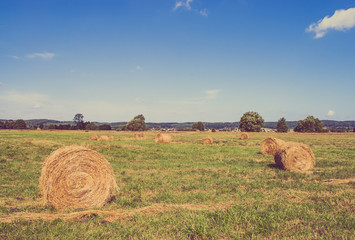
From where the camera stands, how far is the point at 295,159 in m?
14.9

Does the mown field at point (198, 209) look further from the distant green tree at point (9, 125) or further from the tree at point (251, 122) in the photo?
the distant green tree at point (9, 125)

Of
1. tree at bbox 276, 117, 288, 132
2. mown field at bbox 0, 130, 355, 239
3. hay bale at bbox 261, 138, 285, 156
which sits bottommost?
→ mown field at bbox 0, 130, 355, 239

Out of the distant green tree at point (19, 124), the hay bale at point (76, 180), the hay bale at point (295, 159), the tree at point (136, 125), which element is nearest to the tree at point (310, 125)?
the tree at point (136, 125)

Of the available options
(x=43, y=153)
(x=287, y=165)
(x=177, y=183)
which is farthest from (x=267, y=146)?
(x=43, y=153)

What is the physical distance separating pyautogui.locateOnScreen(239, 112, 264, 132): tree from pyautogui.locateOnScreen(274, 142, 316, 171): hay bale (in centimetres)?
8171

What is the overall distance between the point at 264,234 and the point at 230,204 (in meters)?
2.19

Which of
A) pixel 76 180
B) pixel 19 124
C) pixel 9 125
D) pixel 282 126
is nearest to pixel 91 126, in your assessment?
pixel 19 124

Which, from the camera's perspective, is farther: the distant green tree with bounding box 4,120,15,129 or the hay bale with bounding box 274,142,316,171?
the distant green tree with bounding box 4,120,15,129

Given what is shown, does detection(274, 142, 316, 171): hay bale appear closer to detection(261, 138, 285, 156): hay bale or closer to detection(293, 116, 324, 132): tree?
detection(261, 138, 285, 156): hay bale

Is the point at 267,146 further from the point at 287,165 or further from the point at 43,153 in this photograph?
the point at 43,153

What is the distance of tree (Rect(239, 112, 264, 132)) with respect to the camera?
311 feet

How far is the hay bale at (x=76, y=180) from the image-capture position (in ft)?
26.9

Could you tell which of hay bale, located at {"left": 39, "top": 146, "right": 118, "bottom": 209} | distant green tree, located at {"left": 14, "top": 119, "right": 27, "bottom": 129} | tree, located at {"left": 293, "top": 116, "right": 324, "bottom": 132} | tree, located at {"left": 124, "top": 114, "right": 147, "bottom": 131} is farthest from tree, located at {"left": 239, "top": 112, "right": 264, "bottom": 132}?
hay bale, located at {"left": 39, "top": 146, "right": 118, "bottom": 209}

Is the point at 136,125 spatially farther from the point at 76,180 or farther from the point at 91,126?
the point at 76,180
